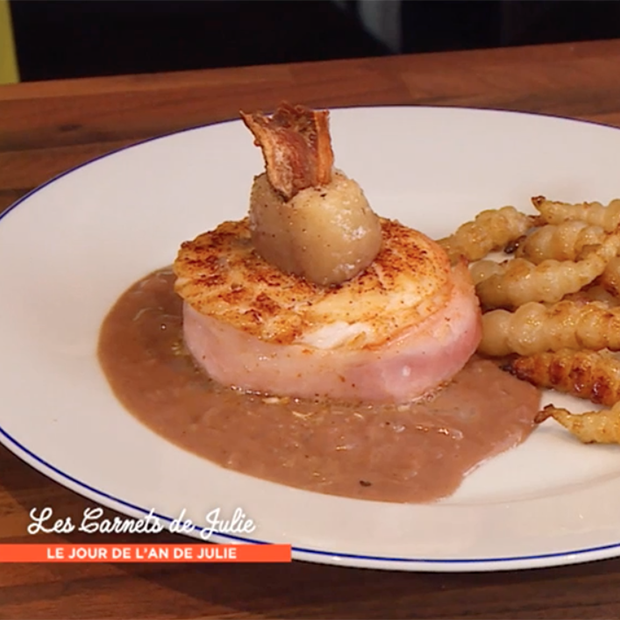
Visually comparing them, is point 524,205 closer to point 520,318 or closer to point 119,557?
point 520,318

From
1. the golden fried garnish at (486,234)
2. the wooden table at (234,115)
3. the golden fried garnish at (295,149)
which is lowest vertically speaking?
the wooden table at (234,115)

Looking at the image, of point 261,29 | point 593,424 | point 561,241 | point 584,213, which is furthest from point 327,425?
point 261,29

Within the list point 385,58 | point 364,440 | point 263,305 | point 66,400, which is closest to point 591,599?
point 364,440

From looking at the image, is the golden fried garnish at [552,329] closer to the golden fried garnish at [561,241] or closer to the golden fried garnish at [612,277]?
the golden fried garnish at [612,277]

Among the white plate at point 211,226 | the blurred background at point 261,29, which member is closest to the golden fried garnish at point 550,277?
the white plate at point 211,226

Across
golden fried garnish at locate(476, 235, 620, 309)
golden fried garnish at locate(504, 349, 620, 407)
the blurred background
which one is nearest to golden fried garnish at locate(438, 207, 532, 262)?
golden fried garnish at locate(476, 235, 620, 309)
